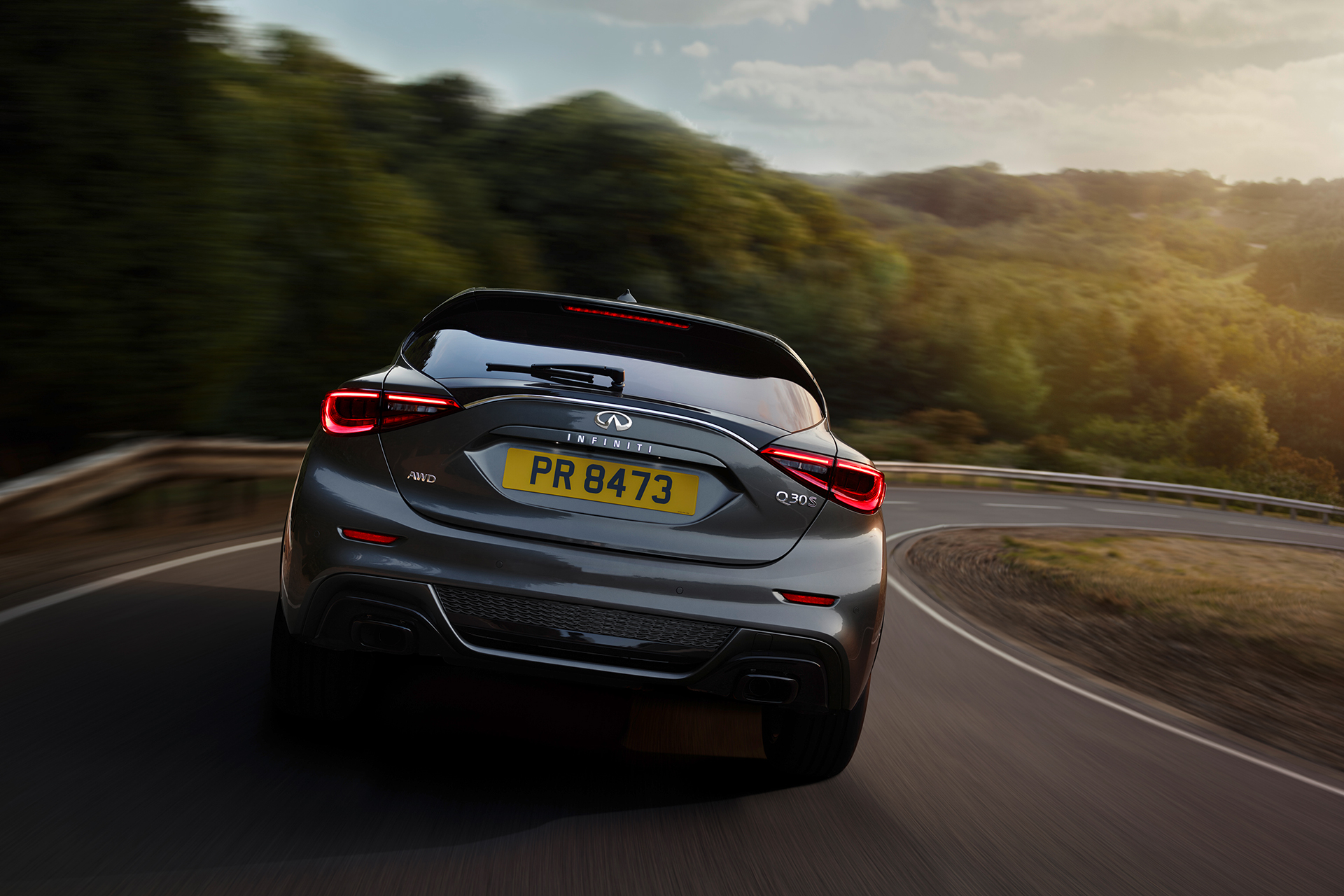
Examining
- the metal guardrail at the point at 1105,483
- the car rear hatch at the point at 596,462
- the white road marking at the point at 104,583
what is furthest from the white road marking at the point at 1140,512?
the car rear hatch at the point at 596,462

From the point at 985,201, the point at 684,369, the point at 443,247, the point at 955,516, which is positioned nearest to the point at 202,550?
the point at 684,369

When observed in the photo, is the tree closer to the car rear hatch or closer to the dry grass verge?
the dry grass verge

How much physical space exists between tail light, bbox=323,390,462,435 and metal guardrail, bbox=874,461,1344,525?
2363cm

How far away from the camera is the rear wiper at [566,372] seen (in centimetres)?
301

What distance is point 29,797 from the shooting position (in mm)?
2781

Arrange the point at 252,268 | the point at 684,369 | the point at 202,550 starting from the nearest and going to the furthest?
the point at 684,369, the point at 202,550, the point at 252,268

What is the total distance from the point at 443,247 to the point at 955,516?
1059cm

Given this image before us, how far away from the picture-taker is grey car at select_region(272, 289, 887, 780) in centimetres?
282

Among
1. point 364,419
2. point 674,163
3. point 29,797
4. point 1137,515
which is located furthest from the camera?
point 674,163

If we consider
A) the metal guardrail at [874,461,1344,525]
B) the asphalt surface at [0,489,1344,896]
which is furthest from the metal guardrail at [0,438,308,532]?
the metal guardrail at [874,461,1344,525]

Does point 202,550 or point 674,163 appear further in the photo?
point 674,163

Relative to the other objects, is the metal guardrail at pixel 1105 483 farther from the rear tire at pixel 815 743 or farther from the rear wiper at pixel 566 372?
the rear wiper at pixel 566 372

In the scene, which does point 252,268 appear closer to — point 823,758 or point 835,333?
point 823,758

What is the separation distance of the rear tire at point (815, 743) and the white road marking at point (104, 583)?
3655 millimetres
